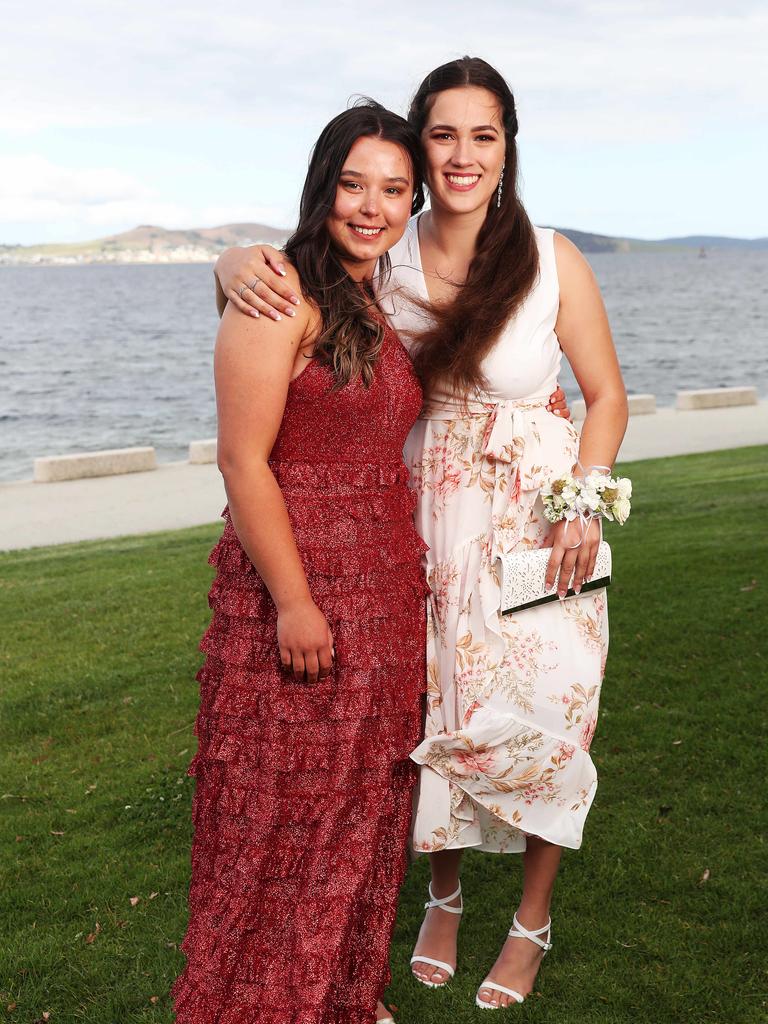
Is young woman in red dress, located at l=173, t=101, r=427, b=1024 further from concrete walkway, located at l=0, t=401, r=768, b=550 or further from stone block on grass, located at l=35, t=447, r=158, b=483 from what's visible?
stone block on grass, located at l=35, t=447, r=158, b=483

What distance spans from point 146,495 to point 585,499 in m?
10.4

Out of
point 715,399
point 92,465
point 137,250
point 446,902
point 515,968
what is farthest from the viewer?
point 137,250

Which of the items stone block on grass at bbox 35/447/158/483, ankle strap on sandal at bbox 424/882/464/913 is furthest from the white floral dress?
stone block on grass at bbox 35/447/158/483

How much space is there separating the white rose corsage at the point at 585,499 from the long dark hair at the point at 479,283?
33 cm

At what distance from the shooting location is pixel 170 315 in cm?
7906

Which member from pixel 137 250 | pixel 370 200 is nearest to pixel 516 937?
pixel 370 200

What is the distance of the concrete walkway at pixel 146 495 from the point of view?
11.1m

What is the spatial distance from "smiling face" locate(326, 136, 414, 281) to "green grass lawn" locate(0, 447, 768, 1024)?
207cm

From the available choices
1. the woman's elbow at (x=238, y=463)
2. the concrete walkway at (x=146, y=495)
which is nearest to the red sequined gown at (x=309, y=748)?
the woman's elbow at (x=238, y=463)

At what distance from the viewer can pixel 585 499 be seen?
2932 mm

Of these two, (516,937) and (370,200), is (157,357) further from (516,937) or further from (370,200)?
(370,200)

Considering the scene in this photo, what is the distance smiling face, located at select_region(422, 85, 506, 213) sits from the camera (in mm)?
2932

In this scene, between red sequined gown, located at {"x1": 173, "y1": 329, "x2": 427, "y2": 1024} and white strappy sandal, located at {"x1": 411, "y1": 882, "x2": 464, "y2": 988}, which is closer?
red sequined gown, located at {"x1": 173, "y1": 329, "x2": 427, "y2": 1024}

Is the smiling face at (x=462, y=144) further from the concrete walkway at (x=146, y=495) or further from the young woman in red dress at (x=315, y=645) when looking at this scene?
the concrete walkway at (x=146, y=495)
